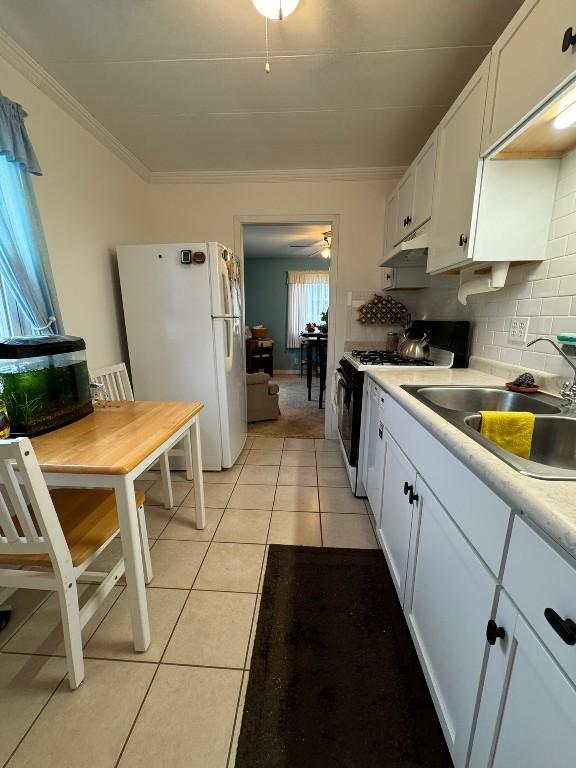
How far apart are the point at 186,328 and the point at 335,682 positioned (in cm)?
209

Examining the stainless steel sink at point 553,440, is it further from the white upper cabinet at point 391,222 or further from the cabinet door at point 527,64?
the white upper cabinet at point 391,222

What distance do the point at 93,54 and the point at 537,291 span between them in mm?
2382

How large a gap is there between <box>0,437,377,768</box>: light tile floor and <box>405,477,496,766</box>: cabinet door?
0.62 metres

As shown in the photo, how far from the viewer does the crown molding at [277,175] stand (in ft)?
9.08

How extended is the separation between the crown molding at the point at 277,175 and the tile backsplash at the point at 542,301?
158cm

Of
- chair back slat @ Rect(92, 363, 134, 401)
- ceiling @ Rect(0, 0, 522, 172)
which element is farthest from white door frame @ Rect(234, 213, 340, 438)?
chair back slat @ Rect(92, 363, 134, 401)

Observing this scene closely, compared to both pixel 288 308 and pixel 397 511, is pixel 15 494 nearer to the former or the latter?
pixel 397 511

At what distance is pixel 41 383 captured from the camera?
52.2 inches

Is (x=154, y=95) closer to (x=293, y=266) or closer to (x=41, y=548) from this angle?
(x=41, y=548)

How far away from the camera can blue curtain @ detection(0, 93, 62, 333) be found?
144cm

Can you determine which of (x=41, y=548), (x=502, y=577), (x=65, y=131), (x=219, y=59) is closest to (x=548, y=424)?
(x=502, y=577)

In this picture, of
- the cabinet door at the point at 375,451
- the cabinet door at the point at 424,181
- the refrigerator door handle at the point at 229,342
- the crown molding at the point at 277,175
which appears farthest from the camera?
the crown molding at the point at 277,175

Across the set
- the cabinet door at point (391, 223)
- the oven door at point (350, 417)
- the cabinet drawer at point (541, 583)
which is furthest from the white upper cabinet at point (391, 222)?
the cabinet drawer at point (541, 583)

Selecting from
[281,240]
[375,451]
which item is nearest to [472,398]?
[375,451]
